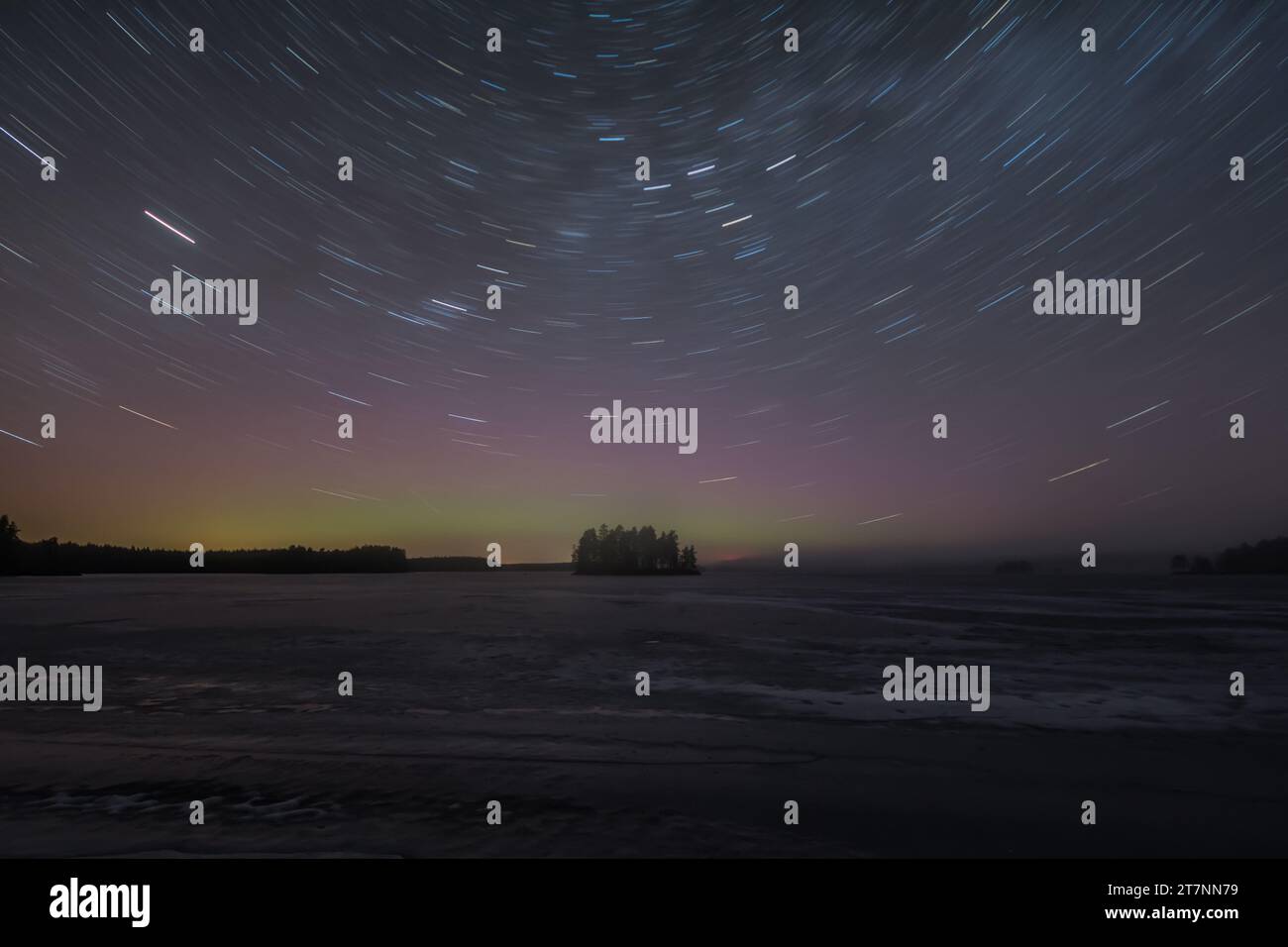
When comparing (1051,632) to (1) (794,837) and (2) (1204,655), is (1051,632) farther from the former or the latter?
(1) (794,837)

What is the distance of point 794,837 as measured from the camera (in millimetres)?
6348

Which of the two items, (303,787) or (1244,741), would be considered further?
(1244,741)

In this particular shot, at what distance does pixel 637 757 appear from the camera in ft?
29.6

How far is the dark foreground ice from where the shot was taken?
6.38 meters

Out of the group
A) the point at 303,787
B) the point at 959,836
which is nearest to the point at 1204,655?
the point at 959,836

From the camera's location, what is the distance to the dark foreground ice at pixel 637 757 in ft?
20.9

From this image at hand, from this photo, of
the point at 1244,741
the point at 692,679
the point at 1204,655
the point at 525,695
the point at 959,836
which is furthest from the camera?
the point at 1204,655

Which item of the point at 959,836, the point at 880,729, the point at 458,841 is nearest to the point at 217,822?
the point at 458,841

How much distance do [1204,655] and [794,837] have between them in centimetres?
2143
